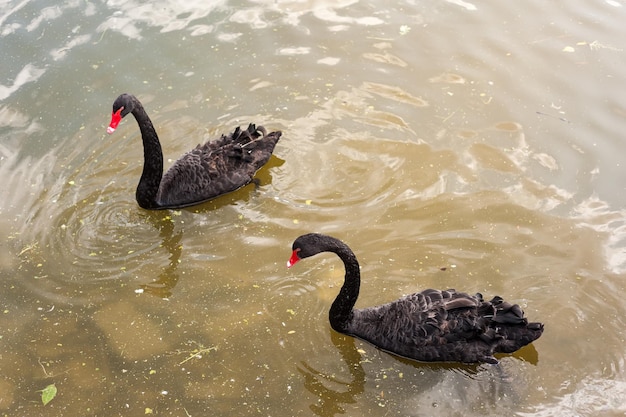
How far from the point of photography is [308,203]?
5.95m

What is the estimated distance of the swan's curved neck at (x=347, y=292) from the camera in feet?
15.3

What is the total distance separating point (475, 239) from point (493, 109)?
173 cm

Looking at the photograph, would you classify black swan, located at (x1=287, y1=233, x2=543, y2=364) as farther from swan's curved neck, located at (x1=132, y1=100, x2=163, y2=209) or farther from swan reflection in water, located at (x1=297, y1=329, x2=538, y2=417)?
swan's curved neck, located at (x1=132, y1=100, x2=163, y2=209)

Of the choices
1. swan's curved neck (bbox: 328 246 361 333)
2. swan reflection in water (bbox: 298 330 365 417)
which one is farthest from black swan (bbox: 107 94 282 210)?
swan reflection in water (bbox: 298 330 365 417)

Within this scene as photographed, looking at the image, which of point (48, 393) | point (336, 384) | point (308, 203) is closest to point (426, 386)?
point (336, 384)

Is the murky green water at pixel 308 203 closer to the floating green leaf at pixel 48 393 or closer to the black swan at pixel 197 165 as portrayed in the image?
the floating green leaf at pixel 48 393

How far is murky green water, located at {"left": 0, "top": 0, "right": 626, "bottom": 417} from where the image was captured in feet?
15.3

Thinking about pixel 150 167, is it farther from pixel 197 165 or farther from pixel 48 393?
pixel 48 393

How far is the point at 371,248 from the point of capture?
552 cm

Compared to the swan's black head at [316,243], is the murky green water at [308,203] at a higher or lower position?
lower

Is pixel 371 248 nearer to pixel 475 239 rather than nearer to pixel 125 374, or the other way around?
pixel 475 239

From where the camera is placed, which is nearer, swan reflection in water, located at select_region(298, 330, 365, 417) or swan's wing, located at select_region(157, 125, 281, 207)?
swan reflection in water, located at select_region(298, 330, 365, 417)

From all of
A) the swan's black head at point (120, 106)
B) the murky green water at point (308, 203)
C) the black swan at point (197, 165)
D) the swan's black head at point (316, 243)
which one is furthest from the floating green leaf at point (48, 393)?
the swan's black head at point (120, 106)

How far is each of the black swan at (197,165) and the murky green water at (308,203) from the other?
5.5 inches
